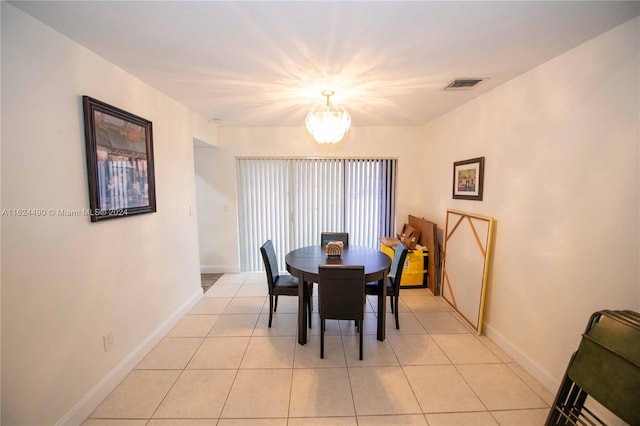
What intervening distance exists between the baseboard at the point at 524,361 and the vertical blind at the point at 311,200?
7.10ft

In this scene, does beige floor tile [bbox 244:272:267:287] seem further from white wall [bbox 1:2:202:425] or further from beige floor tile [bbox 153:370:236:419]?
beige floor tile [bbox 153:370:236:419]

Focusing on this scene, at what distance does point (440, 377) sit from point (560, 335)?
3.00 feet

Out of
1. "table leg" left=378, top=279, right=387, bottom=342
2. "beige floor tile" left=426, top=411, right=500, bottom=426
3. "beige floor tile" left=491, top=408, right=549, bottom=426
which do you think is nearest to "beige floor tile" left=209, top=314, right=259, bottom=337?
"table leg" left=378, top=279, right=387, bottom=342

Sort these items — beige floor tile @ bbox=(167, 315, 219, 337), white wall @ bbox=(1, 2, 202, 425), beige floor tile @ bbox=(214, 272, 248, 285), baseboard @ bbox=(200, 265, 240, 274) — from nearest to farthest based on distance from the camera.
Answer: white wall @ bbox=(1, 2, 202, 425)
beige floor tile @ bbox=(167, 315, 219, 337)
beige floor tile @ bbox=(214, 272, 248, 285)
baseboard @ bbox=(200, 265, 240, 274)

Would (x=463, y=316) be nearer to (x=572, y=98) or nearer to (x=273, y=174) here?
(x=572, y=98)

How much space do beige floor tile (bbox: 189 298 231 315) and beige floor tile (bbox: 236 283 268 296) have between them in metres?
0.23

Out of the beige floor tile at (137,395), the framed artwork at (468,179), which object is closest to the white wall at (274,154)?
the framed artwork at (468,179)

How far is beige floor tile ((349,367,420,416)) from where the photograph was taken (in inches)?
68.3

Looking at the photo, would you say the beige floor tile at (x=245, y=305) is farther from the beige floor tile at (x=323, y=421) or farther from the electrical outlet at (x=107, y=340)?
the beige floor tile at (x=323, y=421)

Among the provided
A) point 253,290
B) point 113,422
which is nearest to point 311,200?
point 253,290

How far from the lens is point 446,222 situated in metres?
3.31

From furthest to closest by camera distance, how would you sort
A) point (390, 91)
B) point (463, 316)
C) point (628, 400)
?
1. point (463, 316)
2. point (390, 91)
3. point (628, 400)

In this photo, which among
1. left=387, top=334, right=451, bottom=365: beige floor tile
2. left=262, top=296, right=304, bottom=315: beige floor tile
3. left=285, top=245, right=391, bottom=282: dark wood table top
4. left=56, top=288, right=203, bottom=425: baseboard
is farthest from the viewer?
left=262, top=296, right=304, bottom=315: beige floor tile

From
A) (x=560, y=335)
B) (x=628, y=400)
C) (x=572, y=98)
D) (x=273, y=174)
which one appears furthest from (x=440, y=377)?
(x=273, y=174)
